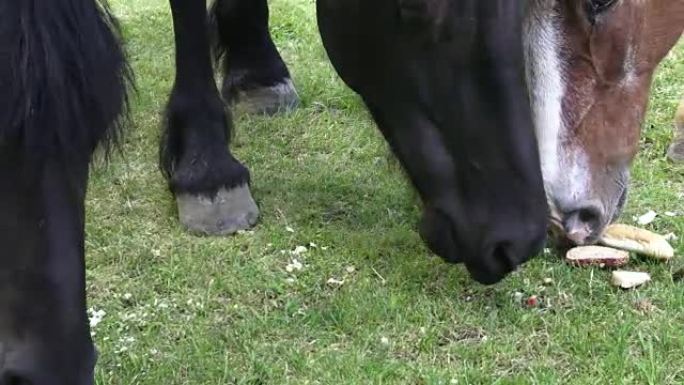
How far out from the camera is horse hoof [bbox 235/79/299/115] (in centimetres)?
384

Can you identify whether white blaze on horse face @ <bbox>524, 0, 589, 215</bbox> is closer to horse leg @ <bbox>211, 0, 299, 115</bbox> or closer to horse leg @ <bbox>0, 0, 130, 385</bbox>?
horse leg @ <bbox>0, 0, 130, 385</bbox>

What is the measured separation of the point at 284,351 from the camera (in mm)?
2395

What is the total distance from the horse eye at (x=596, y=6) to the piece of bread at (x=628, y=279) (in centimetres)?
60

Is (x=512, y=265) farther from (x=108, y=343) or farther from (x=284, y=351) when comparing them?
(x=108, y=343)

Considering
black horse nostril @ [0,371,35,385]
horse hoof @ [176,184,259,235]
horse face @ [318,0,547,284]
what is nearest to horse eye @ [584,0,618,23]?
horse face @ [318,0,547,284]

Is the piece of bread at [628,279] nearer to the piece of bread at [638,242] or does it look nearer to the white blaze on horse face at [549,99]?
the piece of bread at [638,242]

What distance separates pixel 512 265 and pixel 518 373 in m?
0.41

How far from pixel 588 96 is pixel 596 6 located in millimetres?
208

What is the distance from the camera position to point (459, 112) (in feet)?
6.20

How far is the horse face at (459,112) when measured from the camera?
1818 mm

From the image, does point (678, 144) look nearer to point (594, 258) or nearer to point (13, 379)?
point (594, 258)

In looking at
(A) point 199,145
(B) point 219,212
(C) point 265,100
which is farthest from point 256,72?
(B) point 219,212

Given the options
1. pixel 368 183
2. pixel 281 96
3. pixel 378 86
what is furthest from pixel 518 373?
pixel 281 96

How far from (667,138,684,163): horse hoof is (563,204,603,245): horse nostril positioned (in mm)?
870
